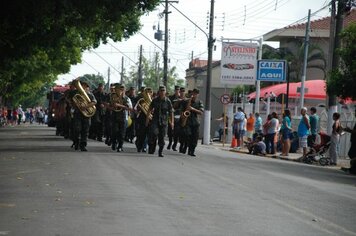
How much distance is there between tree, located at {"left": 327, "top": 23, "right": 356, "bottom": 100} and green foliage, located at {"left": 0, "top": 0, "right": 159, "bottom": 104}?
5.91m

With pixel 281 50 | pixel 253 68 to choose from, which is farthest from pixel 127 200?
pixel 281 50

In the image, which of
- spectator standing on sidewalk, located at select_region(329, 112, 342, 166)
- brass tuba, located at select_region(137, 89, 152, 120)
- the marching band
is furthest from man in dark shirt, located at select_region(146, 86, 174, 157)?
spectator standing on sidewalk, located at select_region(329, 112, 342, 166)

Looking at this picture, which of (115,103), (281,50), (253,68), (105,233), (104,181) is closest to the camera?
(105,233)

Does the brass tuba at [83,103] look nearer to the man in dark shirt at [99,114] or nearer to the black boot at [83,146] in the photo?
the black boot at [83,146]

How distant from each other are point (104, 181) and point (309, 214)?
409 cm

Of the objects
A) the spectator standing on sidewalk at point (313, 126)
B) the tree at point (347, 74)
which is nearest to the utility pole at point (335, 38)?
the spectator standing on sidewalk at point (313, 126)

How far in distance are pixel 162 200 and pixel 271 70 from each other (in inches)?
1083

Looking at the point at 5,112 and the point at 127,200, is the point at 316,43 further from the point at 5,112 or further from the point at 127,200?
the point at 127,200

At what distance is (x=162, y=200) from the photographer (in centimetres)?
1098

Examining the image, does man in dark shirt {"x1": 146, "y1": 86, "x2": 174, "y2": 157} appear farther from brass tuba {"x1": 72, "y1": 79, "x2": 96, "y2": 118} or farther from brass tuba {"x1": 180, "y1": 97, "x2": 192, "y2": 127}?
brass tuba {"x1": 72, "y1": 79, "x2": 96, "y2": 118}

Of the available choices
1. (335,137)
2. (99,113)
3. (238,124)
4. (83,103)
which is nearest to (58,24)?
(99,113)

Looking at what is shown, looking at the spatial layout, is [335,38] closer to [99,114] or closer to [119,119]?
[119,119]

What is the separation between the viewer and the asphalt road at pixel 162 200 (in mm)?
8844

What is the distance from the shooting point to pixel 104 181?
13125mm
